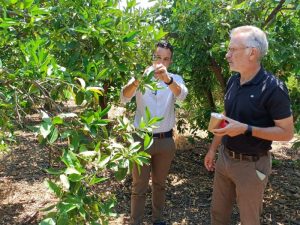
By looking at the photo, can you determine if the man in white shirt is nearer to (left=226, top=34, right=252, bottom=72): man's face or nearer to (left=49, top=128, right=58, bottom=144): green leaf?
→ (left=226, top=34, right=252, bottom=72): man's face

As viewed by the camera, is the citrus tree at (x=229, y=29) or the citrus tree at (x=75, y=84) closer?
the citrus tree at (x=75, y=84)

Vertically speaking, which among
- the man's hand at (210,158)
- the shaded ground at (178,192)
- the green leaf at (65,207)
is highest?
the green leaf at (65,207)

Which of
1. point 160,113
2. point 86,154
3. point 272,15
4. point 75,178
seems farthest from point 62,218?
point 272,15

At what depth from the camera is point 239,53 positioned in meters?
2.61

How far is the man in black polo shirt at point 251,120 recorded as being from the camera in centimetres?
253

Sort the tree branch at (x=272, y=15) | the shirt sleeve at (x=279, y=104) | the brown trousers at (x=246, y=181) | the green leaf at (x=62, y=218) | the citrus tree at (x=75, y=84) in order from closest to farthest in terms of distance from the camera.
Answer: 1. the green leaf at (x=62, y=218)
2. the citrus tree at (x=75, y=84)
3. the shirt sleeve at (x=279, y=104)
4. the brown trousers at (x=246, y=181)
5. the tree branch at (x=272, y=15)

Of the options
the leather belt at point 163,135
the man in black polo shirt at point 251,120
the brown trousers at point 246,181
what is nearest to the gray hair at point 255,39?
the man in black polo shirt at point 251,120

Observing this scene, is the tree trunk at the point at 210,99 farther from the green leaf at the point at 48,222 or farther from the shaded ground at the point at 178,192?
the green leaf at the point at 48,222

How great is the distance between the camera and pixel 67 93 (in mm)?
1741

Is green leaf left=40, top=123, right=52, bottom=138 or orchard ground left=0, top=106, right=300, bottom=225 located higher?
green leaf left=40, top=123, right=52, bottom=138

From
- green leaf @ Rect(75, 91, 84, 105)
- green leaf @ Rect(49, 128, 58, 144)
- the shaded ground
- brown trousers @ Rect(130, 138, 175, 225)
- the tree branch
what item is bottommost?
the shaded ground

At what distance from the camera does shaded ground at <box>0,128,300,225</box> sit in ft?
13.8

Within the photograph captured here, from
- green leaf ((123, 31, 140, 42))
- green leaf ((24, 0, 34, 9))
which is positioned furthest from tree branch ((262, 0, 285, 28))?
green leaf ((24, 0, 34, 9))

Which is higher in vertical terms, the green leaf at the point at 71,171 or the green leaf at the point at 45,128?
the green leaf at the point at 45,128
